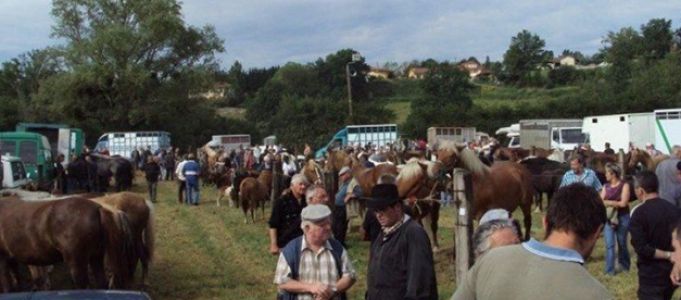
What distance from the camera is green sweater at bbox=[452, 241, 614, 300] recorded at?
3176 mm

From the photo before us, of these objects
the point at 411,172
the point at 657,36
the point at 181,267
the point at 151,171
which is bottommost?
the point at 181,267

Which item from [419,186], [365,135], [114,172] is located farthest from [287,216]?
[365,135]

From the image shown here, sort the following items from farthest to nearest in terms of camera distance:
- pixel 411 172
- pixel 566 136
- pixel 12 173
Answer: pixel 566 136 → pixel 12 173 → pixel 411 172

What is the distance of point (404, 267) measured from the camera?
5941 mm

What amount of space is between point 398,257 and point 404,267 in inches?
3.2

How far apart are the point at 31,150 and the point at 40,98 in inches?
1153

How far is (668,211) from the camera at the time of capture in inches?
300

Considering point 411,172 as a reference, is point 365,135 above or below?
above

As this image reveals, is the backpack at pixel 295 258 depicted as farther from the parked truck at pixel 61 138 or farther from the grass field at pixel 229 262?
the parked truck at pixel 61 138

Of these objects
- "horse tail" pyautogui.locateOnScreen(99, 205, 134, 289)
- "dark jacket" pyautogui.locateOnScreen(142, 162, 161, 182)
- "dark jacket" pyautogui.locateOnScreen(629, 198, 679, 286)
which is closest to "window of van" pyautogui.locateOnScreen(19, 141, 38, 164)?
"dark jacket" pyautogui.locateOnScreen(142, 162, 161, 182)

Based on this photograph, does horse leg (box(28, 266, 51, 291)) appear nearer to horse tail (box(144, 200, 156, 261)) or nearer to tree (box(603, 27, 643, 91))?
horse tail (box(144, 200, 156, 261))

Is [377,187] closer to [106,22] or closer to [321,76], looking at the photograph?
[106,22]

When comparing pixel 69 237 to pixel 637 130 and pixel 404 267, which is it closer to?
pixel 404 267

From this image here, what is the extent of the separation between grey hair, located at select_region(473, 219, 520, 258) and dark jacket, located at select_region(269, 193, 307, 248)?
11.5 ft
